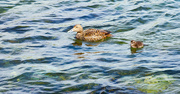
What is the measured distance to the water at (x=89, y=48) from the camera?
8047 mm

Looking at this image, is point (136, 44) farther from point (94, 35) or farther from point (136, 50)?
point (94, 35)

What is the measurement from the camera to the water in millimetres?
8047

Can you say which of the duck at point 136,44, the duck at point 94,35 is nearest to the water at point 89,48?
the duck at point 136,44

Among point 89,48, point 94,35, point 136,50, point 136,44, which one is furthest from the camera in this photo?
point 94,35

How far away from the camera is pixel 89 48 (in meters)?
11.4

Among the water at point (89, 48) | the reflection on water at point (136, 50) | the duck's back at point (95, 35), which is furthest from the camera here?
the duck's back at point (95, 35)

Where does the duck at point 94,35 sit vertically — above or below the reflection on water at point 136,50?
above

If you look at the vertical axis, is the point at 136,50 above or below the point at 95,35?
below

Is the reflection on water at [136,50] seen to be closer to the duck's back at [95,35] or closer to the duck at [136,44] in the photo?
the duck at [136,44]

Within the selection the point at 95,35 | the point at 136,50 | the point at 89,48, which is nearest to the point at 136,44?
the point at 136,50

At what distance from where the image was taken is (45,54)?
10453 mm

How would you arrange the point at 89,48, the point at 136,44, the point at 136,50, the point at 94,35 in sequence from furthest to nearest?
1. the point at 94,35
2. the point at 89,48
3. the point at 136,44
4. the point at 136,50

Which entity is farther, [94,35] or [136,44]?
[94,35]

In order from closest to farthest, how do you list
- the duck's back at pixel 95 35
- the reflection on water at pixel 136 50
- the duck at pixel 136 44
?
the reflection on water at pixel 136 50 → the duck at pixel 136 44 → the duck's back at pixel 95 35
